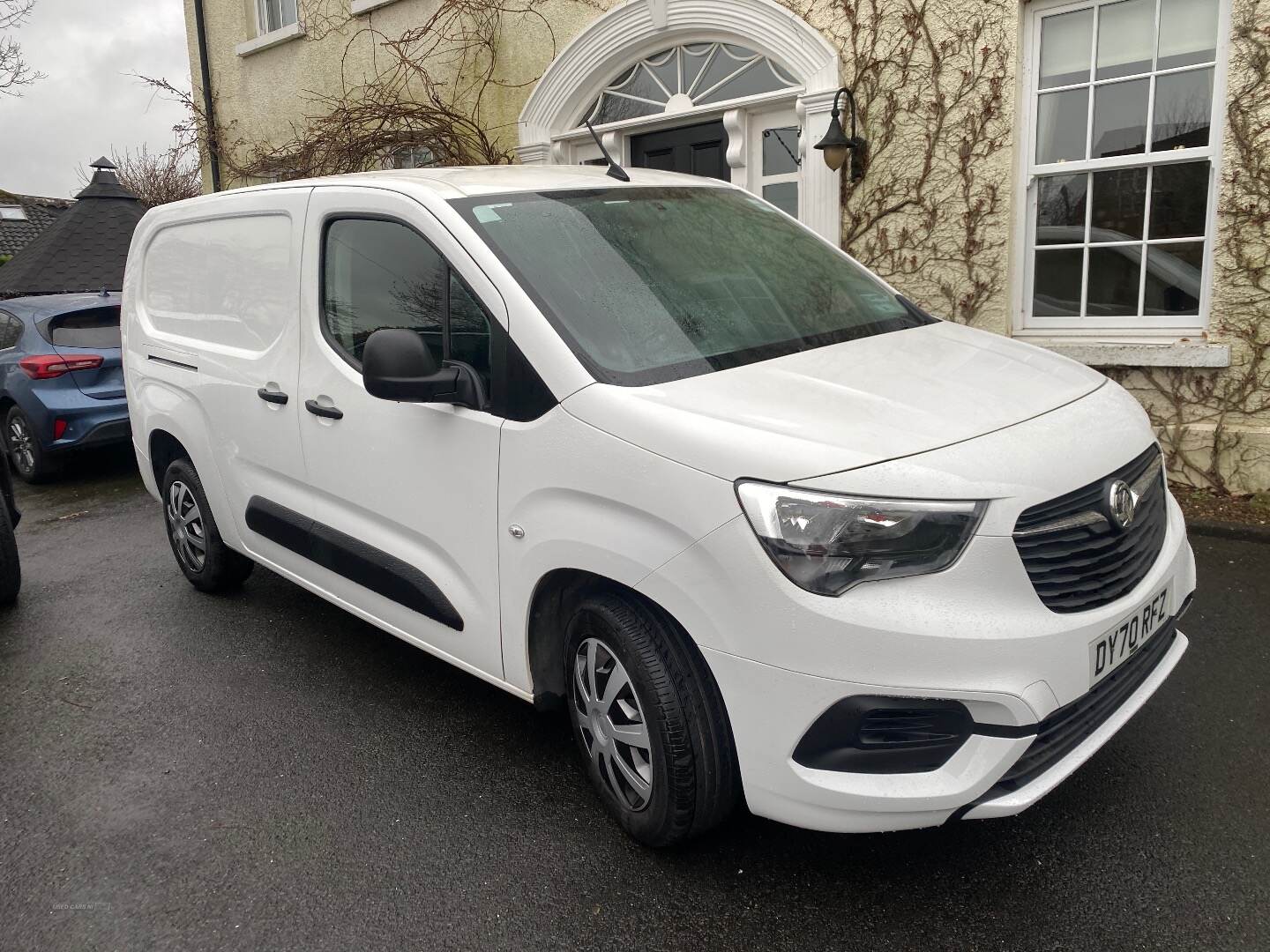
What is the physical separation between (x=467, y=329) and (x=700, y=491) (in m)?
1.05

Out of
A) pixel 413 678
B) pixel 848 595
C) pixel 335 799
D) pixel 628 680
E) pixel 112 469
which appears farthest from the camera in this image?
pixel 112 469

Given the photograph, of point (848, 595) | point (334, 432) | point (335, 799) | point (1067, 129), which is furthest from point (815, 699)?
point (1067, 129)

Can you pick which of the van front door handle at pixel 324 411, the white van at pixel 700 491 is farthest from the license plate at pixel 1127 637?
the van front door handle at pixel 324 411

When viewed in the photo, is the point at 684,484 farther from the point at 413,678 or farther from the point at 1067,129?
the point at 1067,129

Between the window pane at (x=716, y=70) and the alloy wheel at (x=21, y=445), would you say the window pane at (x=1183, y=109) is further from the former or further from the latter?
the alloy wheel at (x=21, y=445)

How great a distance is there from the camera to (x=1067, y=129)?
6.38 m

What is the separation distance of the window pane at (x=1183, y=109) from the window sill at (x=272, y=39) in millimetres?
8705

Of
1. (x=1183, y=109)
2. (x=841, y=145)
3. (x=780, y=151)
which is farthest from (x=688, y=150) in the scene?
(x=1183, y=109)

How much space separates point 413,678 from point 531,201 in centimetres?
193

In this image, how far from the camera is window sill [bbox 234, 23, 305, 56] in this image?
11.1 meters

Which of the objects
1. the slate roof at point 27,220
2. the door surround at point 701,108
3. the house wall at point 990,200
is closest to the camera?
the house wall at point 990,200

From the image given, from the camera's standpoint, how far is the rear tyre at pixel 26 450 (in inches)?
320

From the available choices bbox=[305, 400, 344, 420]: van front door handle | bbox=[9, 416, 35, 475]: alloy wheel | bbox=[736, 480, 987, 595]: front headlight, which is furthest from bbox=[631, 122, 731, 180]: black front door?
bbox=[736, 480, 987, 595]: front headlight

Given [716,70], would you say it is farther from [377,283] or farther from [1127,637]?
[1127,637]
